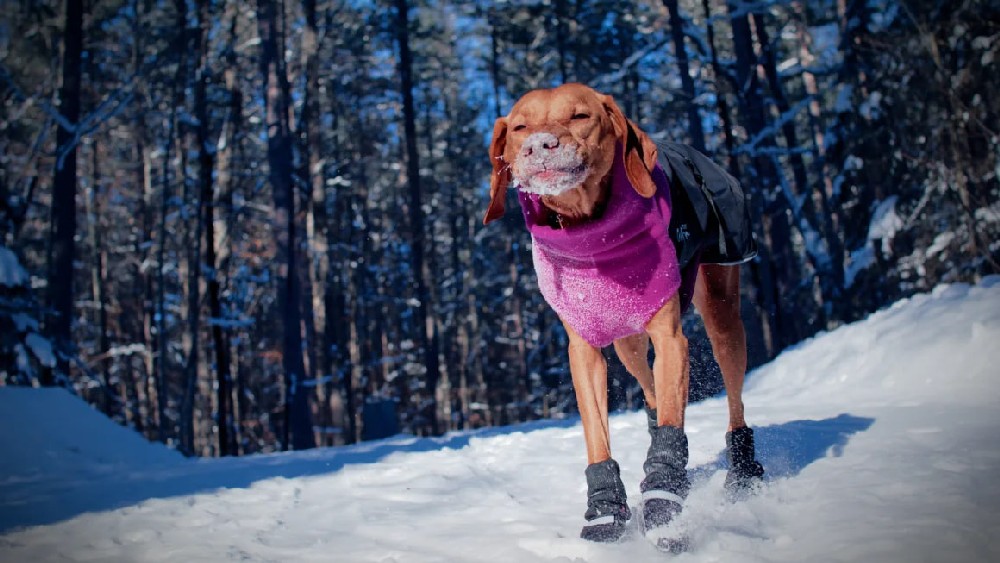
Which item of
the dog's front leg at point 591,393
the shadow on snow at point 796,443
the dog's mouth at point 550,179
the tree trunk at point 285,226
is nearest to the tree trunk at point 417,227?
the tree trunk at point 285,226

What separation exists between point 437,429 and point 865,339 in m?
10.1

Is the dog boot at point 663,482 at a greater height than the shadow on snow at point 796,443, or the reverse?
the dog boot at point 663,482

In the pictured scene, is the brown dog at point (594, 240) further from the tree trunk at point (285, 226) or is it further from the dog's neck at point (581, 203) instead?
the tree trunk at point (285, 226)

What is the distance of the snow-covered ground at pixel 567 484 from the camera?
2.11 m

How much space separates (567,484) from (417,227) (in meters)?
11.2

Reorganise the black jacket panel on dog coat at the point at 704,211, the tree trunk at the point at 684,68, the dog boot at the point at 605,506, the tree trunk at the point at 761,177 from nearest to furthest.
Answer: the dog boot at the point at 605,506, the black jacket panel on dog coat at the point at 704,211, the tree trunk at the point at 761,177, the tree trunk at the point at 684,68

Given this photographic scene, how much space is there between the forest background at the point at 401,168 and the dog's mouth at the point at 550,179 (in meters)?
1.88

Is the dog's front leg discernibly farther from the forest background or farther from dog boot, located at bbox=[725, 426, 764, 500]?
the forest background

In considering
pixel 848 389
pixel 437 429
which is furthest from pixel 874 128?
pixel 437 429

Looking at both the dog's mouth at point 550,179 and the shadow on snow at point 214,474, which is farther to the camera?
the shadow on snow at point 214,474

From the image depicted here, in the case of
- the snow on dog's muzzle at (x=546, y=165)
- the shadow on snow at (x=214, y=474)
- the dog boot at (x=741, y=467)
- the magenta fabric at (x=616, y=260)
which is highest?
the snow on dog's muzzle at (x=546, y=165)

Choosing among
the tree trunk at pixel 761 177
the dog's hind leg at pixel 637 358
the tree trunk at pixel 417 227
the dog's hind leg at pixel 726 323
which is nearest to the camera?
the dog's hind leg at pixel 726 323

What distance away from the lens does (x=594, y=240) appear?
8.32ft

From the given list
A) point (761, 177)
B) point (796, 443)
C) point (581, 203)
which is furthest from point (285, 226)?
point (581, 203)
